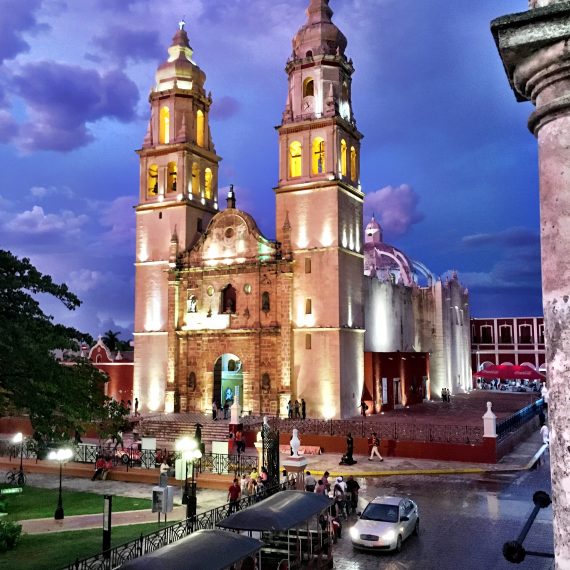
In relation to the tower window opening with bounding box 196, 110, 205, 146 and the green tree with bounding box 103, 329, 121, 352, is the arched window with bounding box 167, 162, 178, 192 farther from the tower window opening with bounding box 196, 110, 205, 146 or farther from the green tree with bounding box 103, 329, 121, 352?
the green tree with bounding box 103, 329, 121, 352

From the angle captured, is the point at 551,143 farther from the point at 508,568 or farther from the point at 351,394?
the point at 351,394

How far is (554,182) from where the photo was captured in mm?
3637

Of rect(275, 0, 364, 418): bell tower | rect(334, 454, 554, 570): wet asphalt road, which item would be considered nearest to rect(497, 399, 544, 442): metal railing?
rect(334, 454, 554, 570): wet asphalt road

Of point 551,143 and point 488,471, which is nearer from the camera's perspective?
point 551,143

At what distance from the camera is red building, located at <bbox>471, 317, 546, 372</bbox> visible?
72438mm

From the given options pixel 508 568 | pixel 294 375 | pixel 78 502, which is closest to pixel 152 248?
pixel 294 375

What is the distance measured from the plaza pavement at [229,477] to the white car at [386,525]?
5790 millimetres

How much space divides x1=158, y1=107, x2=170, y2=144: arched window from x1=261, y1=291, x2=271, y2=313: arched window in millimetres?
13584

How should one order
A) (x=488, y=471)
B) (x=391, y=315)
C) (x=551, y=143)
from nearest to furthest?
(x=551, y=143) → (x=488, y=471) → (x=391, y=315)

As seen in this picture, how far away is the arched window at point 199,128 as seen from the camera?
46.0 m

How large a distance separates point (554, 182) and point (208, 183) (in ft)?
145

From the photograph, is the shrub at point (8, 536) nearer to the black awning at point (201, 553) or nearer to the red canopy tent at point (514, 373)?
the black awning at point (201, 553)

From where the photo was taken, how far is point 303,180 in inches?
1567

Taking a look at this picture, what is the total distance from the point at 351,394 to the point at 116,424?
2488cm
